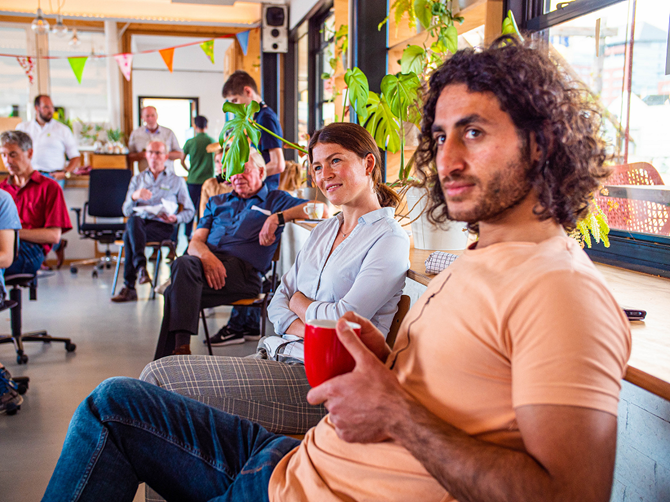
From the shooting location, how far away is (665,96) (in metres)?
1.60

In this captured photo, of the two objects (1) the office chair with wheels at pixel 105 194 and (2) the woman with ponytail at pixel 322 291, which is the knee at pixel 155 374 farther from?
(1) the office chair with wheels at pixel 105 194

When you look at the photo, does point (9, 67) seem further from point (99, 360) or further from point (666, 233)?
point (666, 233)

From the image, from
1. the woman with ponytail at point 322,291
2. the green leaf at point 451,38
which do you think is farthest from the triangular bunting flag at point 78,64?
the woman with ponytail at point 322,291

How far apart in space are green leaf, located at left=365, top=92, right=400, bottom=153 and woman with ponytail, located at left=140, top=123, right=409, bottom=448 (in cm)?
48

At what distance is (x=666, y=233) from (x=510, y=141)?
1164 mm

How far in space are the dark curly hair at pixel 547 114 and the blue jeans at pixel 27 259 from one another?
2.68 metres

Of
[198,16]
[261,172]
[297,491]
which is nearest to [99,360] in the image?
[261,172]

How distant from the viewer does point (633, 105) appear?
1713 millimetres

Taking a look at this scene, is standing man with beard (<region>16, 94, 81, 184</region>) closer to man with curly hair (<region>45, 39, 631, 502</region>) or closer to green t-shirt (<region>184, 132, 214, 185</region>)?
green t-shirt (<region>184, 132, 214, 185</region>)

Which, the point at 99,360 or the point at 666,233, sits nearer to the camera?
the point at 666,233

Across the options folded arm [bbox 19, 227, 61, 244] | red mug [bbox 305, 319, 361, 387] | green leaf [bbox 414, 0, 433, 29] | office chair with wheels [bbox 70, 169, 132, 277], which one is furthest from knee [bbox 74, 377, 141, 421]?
office chair with wheels [bbox 70, 169, 132, 277]

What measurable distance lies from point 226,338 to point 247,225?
76cm

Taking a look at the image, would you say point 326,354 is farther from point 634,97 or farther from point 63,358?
point 63,358

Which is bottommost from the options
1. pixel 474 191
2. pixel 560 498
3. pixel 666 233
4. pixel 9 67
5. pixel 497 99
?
pixel 560 498
